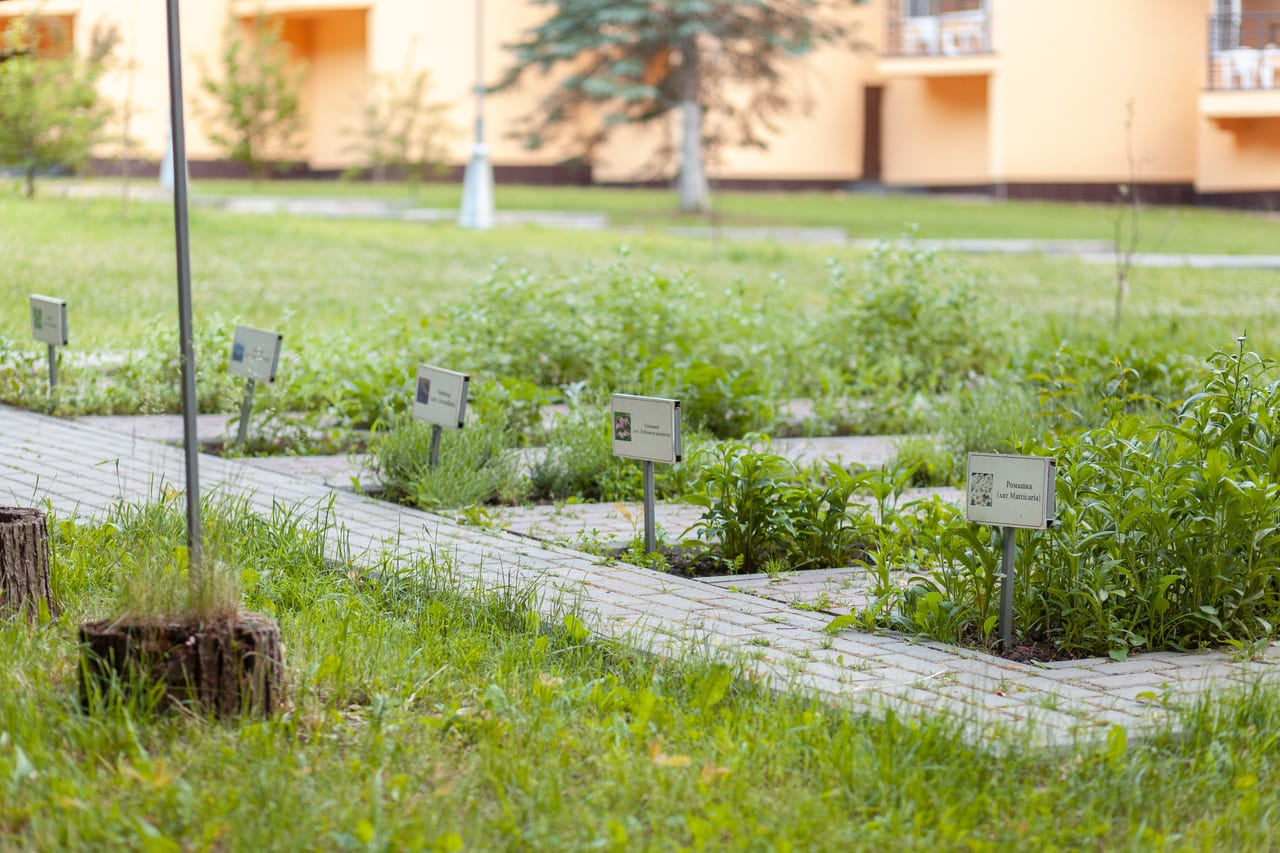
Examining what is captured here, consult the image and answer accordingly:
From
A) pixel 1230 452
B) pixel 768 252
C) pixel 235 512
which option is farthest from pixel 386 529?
pixel 768 252

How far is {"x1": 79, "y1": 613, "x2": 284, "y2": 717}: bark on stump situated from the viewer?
391 centimetres

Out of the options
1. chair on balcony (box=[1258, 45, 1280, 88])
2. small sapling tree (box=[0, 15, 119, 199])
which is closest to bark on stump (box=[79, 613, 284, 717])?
small sapling tree (box=[0, 15, 119, 199])

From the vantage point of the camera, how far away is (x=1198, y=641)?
493 centimetres

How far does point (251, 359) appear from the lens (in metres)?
8.05

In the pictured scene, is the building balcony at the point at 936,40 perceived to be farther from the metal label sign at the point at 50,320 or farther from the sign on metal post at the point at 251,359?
the sign on metal post at the point at 251,359

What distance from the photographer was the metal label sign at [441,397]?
6776 mm

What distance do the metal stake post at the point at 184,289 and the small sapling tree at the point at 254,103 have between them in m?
29.8

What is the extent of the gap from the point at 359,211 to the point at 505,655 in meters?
27.3

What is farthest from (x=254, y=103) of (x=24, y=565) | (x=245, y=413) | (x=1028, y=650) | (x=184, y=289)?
(x=1028, y=650)

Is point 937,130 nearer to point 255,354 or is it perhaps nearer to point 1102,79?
point 1102,79

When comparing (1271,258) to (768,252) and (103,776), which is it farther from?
(103,776)

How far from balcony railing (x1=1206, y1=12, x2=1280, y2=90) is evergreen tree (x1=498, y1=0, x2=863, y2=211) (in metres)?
7.92

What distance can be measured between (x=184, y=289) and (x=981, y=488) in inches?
92.6

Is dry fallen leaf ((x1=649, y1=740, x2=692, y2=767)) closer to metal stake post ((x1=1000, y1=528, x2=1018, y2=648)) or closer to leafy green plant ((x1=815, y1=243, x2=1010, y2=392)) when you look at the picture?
metal stake post ((x1=1000, y1=528, x2=1018, y2=648))
